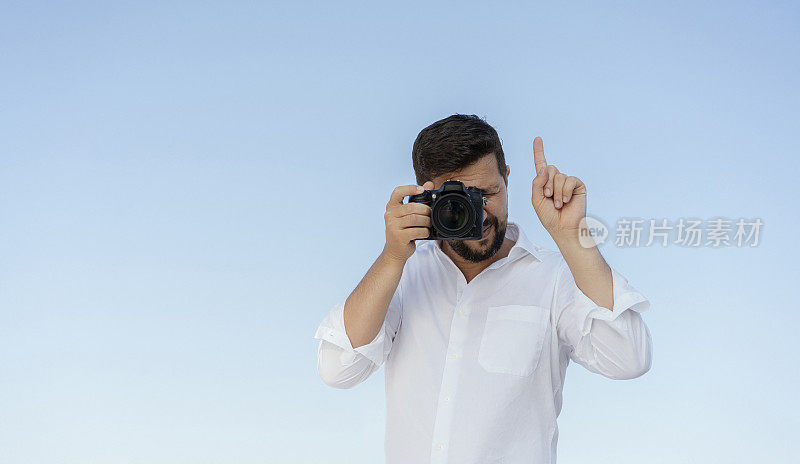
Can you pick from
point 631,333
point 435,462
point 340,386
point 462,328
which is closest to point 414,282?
point 462,328

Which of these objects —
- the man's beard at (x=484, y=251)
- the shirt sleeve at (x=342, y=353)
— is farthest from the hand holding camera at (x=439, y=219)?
the shirt sleeve at (x=342, y=353)

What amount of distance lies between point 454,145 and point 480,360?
1.96 feet

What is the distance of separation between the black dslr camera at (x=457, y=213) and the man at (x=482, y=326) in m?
0.04

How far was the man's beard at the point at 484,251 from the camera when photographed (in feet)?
6.55

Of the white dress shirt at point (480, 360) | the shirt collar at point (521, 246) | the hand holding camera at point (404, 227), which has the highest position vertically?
the hand holding camera at point (404, 227)

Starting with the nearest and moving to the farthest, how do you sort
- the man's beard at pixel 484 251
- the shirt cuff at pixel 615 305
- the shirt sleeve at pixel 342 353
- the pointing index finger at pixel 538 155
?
the shirt cuff at pixel 615 305 < the pointing index finger at pixel 538 155 < the shirt sleeve at pixel 342 353 < the man's beard at pixel 484 251

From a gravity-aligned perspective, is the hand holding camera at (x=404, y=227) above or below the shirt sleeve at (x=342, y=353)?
above

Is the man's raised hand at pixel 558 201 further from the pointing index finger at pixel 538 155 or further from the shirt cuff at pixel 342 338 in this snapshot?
the shirt cuff at pixel 342 338

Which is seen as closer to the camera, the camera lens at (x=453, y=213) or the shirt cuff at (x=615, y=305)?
the shirt cuff at (x=615, y=305)

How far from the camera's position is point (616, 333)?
1.67 metres

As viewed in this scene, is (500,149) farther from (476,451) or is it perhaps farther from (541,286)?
(476,451)

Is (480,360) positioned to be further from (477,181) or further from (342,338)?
(477,181)

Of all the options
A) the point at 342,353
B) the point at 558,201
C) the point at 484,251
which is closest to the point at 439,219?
the point at 484,251

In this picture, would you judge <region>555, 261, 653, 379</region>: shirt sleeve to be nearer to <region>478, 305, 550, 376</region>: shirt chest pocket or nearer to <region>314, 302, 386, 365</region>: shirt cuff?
<region>478, 305, 550, 376</region>: shirt chest pocket
